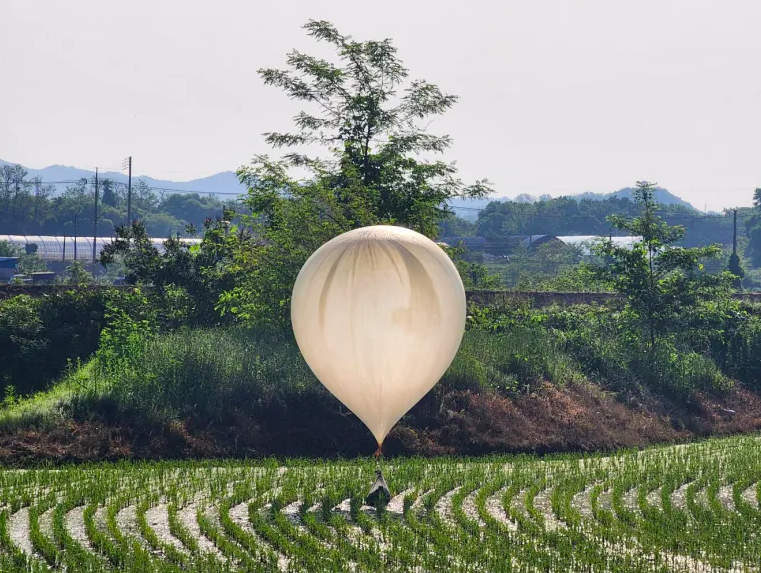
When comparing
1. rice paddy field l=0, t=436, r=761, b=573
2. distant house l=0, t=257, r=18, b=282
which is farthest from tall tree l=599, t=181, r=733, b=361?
distant house l=0, t=257, r=18, b=282

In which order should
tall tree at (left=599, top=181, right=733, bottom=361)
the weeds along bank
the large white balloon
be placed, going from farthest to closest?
tall tree at (left=599, top=181, right=733, bottom=361) < the weeds along bank < the large white balloon

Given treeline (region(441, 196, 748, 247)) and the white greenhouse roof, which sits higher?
treeline (region(441, 196, 748, 247))

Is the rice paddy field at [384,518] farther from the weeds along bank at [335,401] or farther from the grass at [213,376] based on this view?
the grass at [213,376]

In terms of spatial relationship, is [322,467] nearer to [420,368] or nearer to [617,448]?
[420,368]

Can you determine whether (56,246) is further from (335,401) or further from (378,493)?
(378,493)

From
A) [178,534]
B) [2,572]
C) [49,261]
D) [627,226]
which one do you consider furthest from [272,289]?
[49,261]

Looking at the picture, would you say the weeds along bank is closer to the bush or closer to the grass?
the grass

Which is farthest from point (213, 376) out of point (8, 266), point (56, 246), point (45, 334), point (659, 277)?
point (56, 246)
